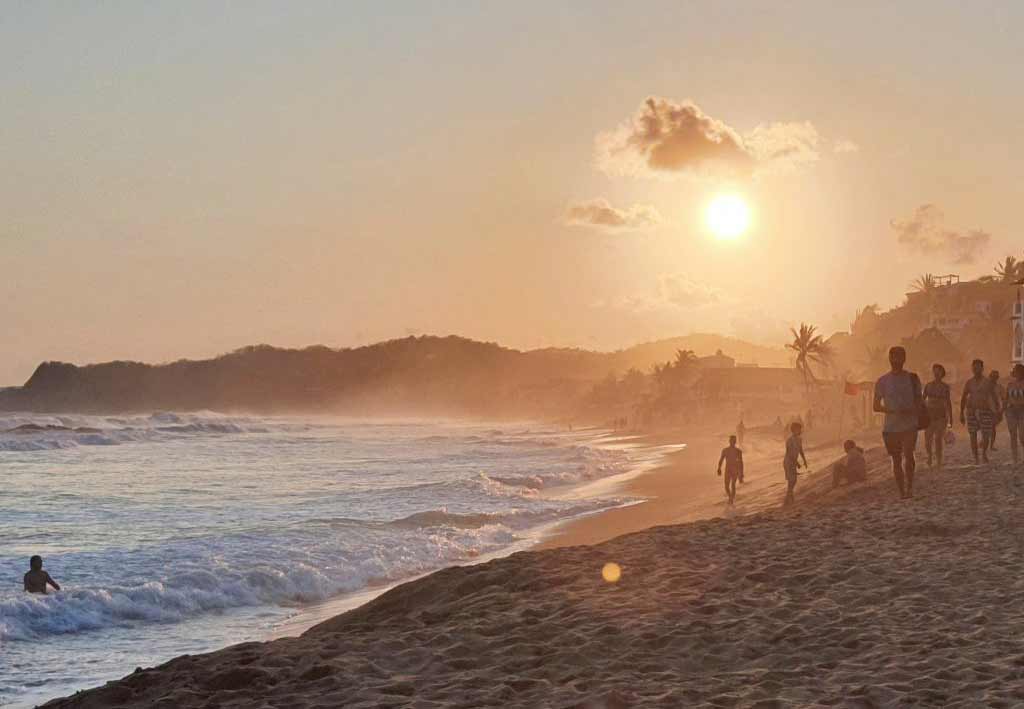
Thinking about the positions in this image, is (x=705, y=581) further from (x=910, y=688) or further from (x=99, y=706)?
(x=99, y=706)

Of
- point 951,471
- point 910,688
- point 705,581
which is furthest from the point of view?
point 951,471

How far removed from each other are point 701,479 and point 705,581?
81.2ft

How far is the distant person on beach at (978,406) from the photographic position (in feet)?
52.0

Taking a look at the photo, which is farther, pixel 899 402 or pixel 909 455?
pixel 909 455

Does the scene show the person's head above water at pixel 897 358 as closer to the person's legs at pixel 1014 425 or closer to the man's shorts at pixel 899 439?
the man's shorts at pixel 899 439

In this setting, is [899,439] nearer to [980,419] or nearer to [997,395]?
[980,419]

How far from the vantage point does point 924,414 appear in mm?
12266

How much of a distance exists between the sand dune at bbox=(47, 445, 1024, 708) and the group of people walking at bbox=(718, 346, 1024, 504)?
6.23 ft

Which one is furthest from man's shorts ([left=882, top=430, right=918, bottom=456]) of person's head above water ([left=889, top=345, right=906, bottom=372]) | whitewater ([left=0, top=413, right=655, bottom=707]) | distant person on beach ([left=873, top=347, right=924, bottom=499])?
whitewater ([left=0, top=413, right=655, bottom=707])

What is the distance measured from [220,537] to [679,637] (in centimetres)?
1495

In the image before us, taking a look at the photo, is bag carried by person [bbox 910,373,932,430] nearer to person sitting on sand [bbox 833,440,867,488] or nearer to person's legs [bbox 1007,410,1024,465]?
person sitting on sand [bbox 833,440,867,488]

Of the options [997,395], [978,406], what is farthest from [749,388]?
[978,406]

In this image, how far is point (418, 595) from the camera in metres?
9.77

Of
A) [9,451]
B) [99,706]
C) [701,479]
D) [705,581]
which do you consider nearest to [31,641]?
[99,706]
